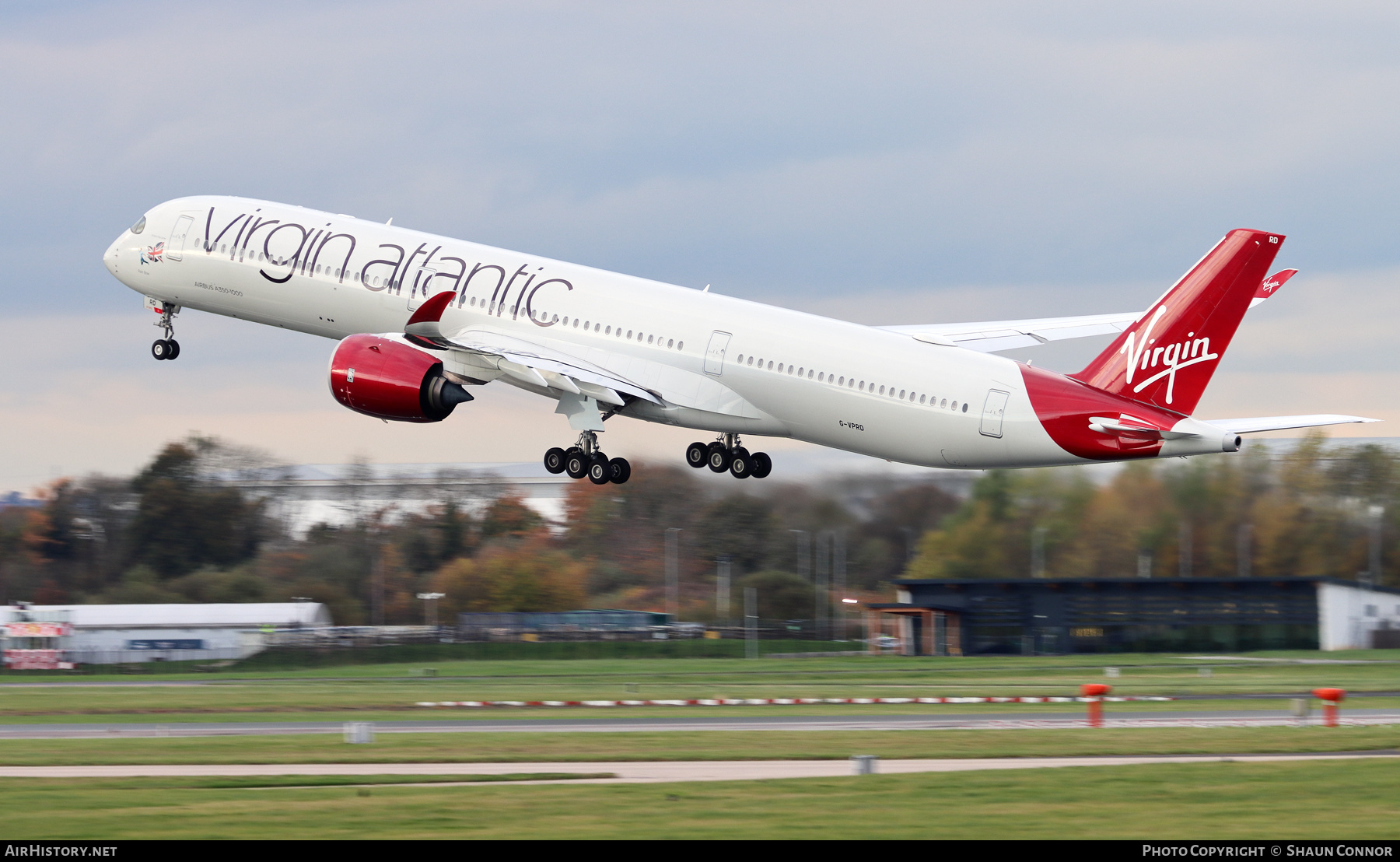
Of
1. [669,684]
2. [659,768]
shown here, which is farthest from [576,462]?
[669,684]

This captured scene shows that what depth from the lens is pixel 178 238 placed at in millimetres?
52562

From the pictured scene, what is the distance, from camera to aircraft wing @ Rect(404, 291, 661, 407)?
44344 mm

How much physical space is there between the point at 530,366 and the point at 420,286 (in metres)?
4.88

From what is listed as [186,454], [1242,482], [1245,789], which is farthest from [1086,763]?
[186,454]

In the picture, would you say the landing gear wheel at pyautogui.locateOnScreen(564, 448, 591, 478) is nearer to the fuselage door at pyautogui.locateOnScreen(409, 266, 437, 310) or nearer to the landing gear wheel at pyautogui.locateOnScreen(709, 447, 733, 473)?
the landing gear wheel at pyautogui.locateOnScreen(709, 447, 733, 473)

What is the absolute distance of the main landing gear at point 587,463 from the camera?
4628 cm

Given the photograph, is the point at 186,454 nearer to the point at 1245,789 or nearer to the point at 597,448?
the point at 597,448

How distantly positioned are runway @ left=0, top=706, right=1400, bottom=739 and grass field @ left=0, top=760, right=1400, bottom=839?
1074cm

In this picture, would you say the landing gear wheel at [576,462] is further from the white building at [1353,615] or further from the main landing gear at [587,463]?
the white building at [1353,615]

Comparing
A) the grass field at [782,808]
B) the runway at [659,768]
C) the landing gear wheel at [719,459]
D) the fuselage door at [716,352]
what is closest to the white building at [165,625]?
the landing gear wheel at [719,459]

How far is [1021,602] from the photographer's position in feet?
268

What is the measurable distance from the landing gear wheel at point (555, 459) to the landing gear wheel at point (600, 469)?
33.6 inches

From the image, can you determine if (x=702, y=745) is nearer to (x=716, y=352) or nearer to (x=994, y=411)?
(x=994, y=411)

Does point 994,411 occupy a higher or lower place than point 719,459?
higher
